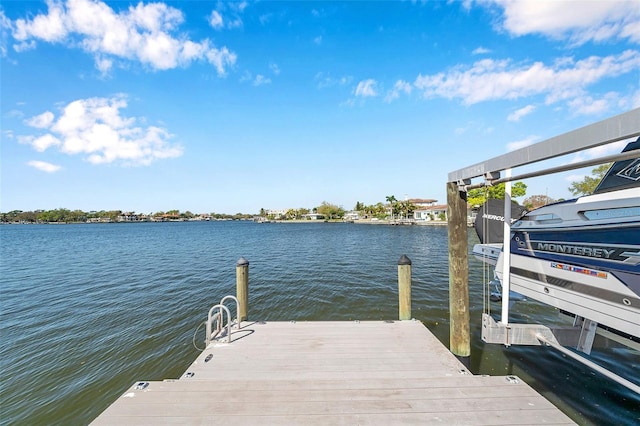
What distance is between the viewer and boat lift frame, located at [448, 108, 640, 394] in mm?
2182

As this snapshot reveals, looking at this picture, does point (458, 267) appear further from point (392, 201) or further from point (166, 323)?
point (392, 201)

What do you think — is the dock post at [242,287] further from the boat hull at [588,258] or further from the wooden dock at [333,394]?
the boat hull at [588,258]

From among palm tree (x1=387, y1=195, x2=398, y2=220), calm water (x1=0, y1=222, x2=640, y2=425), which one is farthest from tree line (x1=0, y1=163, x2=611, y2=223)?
calm water (x1=0, y1=222, x2=640, y2=425)

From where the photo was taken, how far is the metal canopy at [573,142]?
6.77 ft

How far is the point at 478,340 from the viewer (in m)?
6.01

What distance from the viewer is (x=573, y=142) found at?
255 cm

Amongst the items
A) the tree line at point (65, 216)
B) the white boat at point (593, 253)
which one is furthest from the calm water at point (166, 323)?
the tree line at point (65, 216)

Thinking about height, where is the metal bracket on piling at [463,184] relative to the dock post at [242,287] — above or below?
above

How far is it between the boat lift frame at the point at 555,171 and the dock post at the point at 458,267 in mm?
227

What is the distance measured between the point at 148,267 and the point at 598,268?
19.7 metres

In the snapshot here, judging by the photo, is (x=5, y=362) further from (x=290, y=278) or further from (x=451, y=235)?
(x=451, y=235)

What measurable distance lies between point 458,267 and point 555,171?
79.2 inches

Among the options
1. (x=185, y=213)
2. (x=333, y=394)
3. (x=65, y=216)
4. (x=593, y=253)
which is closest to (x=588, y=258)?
(x=593, y=253)

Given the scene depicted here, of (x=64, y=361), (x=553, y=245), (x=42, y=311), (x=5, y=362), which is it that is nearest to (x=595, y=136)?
(x=553, y=245)
